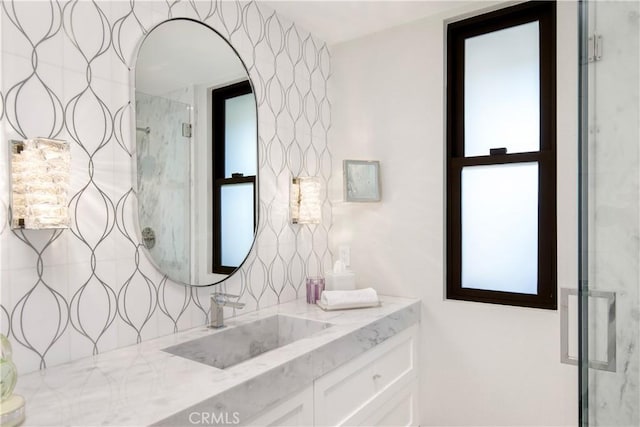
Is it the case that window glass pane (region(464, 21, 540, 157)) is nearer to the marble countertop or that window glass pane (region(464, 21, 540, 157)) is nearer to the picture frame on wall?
the picture frame on wall

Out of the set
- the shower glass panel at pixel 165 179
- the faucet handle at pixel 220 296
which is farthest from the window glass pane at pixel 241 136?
the faucet handle at pixel 220 296

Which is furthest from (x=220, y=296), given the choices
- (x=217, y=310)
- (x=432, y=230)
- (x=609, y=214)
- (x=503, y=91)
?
(x=503, y=91)

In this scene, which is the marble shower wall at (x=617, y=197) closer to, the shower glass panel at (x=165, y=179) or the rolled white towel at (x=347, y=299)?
the rolled white towel at (x=347, y=299)

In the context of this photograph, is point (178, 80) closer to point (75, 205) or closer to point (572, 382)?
point (75, 205)

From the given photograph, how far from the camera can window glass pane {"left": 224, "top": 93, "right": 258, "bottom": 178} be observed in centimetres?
193

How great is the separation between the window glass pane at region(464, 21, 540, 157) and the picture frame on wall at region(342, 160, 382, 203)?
20.2 inches

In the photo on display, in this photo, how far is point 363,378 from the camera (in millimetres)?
1814

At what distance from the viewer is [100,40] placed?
56.9 inches

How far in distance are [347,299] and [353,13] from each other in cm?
150

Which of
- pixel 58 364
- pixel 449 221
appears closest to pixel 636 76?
pixel 449 221

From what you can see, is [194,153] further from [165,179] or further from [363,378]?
[363,378]

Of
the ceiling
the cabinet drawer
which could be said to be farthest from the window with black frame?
the cabinet drawer

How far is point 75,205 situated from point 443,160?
5.64ft

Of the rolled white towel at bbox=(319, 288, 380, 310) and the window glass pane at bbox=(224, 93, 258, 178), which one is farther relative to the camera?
the rolled white towel at bbox=(319, 288, 380, 310)
